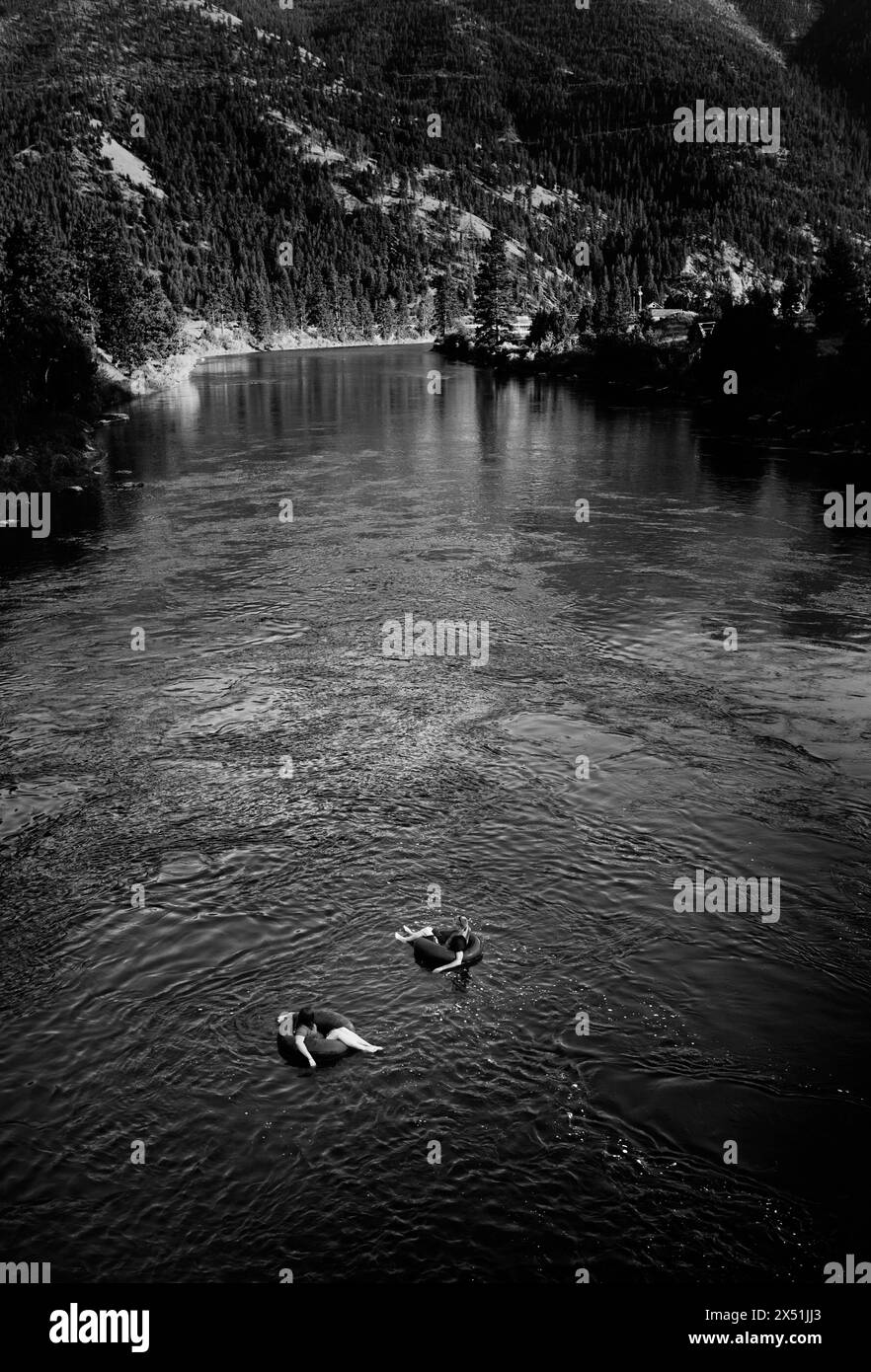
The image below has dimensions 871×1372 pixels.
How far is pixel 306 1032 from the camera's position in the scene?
1644 cm

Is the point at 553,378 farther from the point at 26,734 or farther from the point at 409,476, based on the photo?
the point at 26,734

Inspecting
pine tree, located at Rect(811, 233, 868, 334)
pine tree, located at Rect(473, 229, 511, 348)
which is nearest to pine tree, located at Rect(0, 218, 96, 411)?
pine tree, located at Rect(811, 233, 868, 334)

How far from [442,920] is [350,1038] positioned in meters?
4.16

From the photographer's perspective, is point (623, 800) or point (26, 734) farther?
point (26, 734)

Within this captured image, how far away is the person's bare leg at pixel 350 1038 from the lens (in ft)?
54.4

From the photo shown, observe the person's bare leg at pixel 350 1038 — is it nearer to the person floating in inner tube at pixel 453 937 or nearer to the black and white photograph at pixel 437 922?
the black and white photograph at pixel 437 922

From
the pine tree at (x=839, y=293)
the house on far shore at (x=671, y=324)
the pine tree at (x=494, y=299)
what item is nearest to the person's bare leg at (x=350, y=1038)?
the pine tree at (x=839, y=293)

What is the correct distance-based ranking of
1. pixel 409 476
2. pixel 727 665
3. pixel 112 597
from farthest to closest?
pixel 409 476 < pixel 112 597 < pixel 727 665

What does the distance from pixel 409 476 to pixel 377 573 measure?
24467mm

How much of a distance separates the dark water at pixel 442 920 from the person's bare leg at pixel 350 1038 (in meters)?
0.36

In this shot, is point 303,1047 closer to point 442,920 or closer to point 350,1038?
point 350,1038

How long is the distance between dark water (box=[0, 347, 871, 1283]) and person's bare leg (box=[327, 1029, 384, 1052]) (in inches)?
14.1
